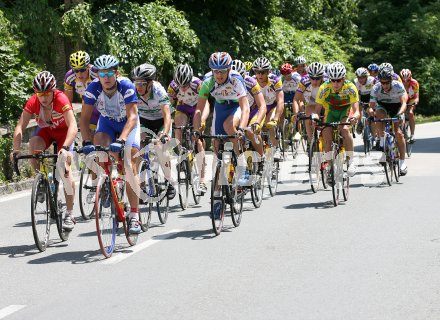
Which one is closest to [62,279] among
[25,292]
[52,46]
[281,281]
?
[25,292]

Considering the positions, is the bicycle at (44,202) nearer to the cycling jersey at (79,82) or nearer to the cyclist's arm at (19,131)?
the cyclist's arm at (19,131)

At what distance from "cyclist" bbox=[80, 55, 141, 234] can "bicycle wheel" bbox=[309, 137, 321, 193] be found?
4.29 m

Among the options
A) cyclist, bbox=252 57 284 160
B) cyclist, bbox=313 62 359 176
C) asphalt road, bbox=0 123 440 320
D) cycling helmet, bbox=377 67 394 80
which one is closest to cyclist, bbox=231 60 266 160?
asphalt road, bbox=0 123 440 320

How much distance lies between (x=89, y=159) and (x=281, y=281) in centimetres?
273

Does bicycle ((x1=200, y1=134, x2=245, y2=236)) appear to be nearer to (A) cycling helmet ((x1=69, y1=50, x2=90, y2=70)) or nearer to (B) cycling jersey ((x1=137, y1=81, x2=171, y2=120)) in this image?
(B) cycling jersey ((x1=137, y1=81, x2=171, y2=120))

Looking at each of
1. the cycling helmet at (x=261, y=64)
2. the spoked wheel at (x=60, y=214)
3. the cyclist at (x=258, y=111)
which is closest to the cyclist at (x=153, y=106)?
the cyclist at (x=258, y=111)

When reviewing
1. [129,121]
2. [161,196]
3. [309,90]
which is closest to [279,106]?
[309,90]

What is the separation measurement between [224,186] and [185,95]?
3.94 meters

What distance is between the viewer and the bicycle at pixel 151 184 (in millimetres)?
11148

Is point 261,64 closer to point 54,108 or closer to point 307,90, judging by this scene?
point 307,90

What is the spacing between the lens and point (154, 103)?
1246cm

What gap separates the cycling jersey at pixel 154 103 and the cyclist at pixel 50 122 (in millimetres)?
1791

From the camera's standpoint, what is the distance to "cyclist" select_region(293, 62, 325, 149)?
57.8ft
